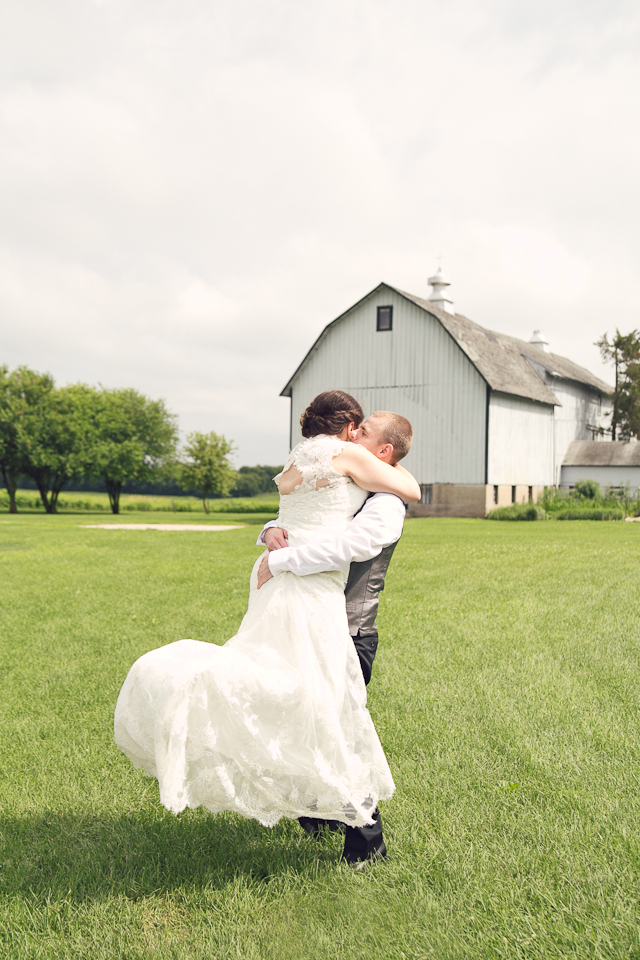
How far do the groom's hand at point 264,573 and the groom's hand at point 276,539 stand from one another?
2.9 inches

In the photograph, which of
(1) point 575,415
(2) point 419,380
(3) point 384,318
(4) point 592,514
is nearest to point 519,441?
(4) point 592,514

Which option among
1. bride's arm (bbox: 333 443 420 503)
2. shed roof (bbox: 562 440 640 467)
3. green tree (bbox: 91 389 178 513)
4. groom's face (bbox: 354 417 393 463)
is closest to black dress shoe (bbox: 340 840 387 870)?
bride's arm (bbox: 333 443 420 503)

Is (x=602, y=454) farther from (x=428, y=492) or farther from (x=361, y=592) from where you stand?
(x=361, y=592)

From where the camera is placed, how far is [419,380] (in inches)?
1404

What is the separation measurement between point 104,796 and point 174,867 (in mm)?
1050

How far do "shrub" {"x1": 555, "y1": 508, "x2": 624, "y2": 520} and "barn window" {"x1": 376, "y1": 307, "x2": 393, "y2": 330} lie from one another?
12213mm

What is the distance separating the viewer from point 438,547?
1966 centimetres

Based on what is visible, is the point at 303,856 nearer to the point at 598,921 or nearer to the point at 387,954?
the point at 387,954

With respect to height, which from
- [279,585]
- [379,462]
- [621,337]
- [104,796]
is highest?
[621,337]

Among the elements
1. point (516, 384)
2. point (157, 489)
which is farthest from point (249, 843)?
point (157, 489)

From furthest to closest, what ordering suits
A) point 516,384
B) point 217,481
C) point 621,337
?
point 217,481 < point 621,337 < point 516,384

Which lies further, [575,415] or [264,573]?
[575,415]

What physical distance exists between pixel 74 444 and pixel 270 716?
56145 millimetres

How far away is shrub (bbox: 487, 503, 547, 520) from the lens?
3397cm
